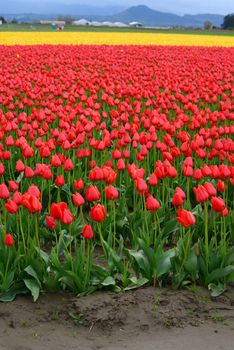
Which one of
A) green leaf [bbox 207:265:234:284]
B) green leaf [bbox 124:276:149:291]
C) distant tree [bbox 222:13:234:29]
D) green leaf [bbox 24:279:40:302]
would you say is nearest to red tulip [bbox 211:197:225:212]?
green leaf [bbox 207:265:234:284]

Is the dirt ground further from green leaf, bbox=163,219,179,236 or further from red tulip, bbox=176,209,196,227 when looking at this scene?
green leaf, bbox=163,219,179,236

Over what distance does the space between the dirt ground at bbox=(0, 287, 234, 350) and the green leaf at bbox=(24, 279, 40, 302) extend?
0.07 metres

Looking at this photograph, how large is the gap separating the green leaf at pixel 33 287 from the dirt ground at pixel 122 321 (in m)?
0.07

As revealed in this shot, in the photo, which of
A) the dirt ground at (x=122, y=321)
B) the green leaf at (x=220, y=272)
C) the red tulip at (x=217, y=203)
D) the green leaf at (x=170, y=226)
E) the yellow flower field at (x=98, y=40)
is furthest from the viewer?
the yellow flower field at (x=98, y=40)

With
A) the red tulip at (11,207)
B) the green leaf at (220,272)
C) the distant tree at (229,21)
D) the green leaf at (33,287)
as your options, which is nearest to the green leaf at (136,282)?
the green leaf at (220,272)

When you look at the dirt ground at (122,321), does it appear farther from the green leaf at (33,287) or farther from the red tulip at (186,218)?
the red tulip at (186,218)

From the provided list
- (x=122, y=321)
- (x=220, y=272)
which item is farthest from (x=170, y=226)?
(x=122, y=321)

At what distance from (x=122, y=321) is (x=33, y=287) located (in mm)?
738

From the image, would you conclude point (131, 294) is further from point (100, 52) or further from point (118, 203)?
point (100, 52)

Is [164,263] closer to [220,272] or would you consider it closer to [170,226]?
[220,272]

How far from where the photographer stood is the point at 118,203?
5996 mm

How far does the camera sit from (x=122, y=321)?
4125 millimetres

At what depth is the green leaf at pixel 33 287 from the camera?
172 inches

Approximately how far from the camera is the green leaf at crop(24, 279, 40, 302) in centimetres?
436
